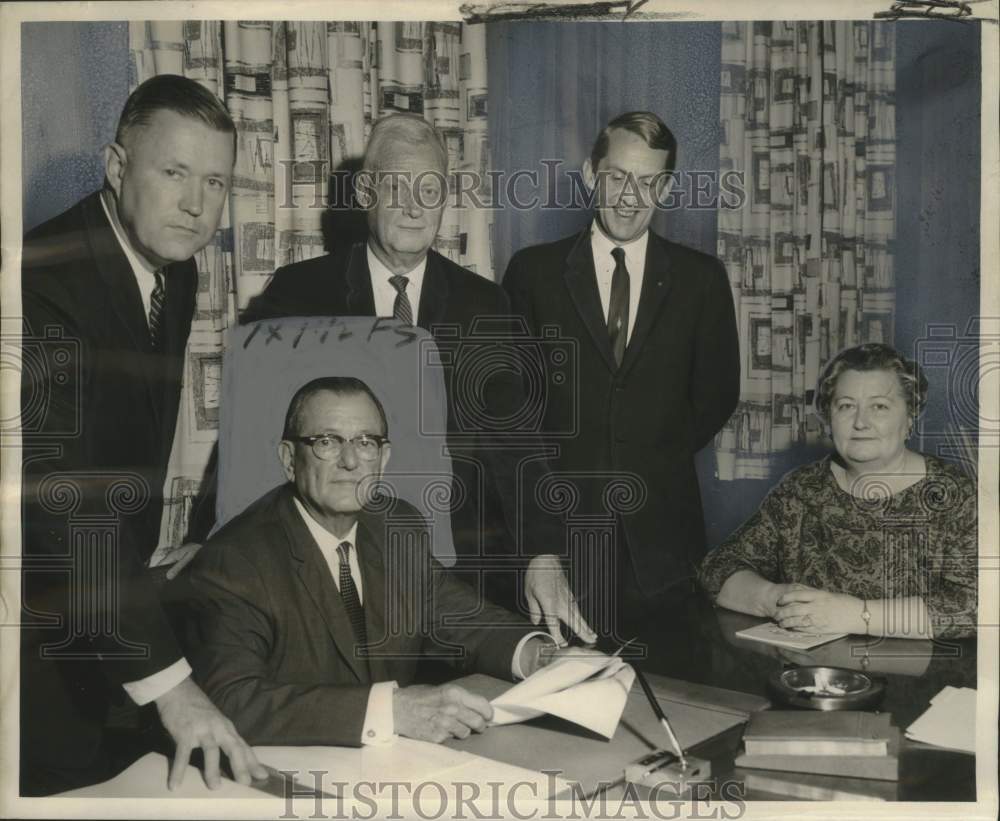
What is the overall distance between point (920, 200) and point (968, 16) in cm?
44

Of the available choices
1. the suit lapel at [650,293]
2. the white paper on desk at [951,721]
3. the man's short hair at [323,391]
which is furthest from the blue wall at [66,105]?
the white paper on desk at [951,721]

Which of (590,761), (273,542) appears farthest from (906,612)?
(273,542)

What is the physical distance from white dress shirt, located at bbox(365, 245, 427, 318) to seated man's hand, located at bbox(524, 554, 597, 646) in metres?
0.62

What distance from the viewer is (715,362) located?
238cm

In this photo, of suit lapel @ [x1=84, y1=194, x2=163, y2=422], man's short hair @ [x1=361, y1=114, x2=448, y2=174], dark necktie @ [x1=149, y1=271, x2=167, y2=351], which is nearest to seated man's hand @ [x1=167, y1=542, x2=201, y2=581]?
suit lapel @ [x1=84, y1=194, x2=163, y2=422]

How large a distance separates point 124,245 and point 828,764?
6.06 ft

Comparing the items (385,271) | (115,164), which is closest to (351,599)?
(385,271)

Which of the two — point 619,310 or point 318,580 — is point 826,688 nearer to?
point 619,310

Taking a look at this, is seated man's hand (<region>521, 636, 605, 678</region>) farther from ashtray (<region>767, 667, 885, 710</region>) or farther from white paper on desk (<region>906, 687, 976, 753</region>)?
white paper on desk (<region>906, 687, 976, 753</region>)

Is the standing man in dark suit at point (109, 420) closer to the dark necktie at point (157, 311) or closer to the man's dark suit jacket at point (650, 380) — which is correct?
the dark necktie at point (157, 311)

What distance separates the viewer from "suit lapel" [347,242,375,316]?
2340mm

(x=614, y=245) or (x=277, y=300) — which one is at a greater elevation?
(x=614, y=245)

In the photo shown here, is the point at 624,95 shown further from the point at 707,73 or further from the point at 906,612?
the point at 906,612

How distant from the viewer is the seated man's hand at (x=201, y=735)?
87.6 inches
